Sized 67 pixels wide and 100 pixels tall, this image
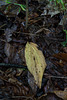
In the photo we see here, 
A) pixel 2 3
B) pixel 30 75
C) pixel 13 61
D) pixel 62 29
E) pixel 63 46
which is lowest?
pixel 30 75

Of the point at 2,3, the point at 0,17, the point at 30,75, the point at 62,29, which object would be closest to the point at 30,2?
the point at 2,3

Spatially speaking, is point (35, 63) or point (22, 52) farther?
point (22, 52)

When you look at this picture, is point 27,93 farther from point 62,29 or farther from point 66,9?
point 66,9
